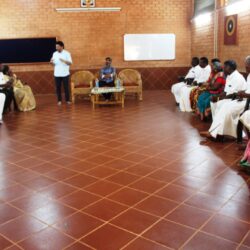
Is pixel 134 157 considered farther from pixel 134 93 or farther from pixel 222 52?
pixel 134 93

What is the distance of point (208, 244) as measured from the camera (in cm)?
234

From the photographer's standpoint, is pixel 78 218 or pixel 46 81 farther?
pixel 46 81

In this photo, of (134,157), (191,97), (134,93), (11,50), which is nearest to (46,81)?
(11,50)

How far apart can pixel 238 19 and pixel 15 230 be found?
20.1ft

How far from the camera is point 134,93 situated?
9.86 m

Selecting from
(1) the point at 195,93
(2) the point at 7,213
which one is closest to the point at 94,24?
(1) the point at 195,93

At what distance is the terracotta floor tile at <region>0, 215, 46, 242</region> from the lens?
99.5 inches

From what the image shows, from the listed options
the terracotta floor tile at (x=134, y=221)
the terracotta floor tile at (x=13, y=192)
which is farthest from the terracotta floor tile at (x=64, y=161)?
the terracotta floor tile at (x=134, y=221)

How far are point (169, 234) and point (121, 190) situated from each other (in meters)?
0.89

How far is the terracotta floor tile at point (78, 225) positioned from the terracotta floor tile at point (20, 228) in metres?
0.16

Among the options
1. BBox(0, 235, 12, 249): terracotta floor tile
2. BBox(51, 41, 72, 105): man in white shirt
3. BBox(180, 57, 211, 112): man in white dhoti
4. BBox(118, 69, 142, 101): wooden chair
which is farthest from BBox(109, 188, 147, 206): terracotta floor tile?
BBox(118, 69, 142, 101): wooden chair

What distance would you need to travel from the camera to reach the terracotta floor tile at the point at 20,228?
253cm

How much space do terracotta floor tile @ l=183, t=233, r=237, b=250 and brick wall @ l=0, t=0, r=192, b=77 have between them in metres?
8.54

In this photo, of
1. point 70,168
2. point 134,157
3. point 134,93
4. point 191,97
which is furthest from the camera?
point 134,93
